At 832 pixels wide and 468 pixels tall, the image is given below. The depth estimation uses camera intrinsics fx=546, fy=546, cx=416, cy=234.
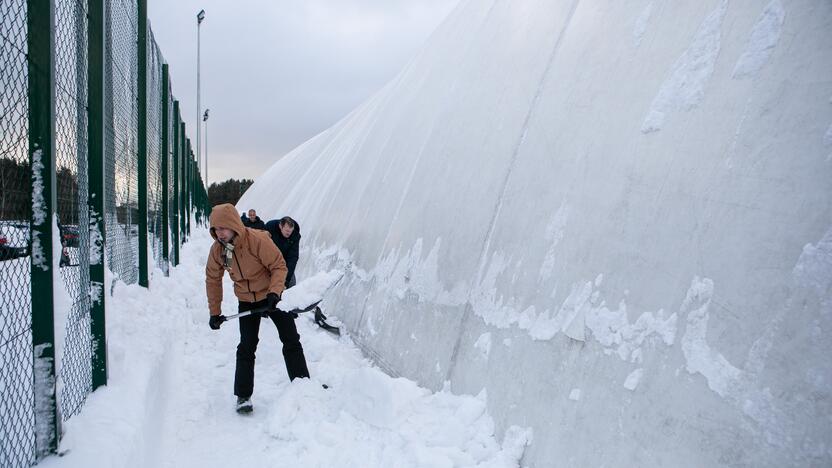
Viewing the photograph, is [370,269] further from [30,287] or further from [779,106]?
[779,106]

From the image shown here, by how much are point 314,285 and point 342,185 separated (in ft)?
16.1

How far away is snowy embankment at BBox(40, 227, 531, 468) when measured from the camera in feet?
9.76

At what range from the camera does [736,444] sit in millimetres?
1989

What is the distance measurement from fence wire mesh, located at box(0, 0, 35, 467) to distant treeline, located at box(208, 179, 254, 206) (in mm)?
72299

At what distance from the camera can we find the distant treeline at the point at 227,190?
7344cm

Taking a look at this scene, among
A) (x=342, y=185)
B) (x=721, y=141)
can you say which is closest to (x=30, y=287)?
(x=721, y=141)

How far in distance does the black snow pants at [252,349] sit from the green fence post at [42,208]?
1.69 meters

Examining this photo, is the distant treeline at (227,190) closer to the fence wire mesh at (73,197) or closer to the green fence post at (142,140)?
the green fence post at (142,140)

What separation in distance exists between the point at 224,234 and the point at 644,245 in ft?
9.53

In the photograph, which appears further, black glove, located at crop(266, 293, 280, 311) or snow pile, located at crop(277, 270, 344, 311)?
snow pile, located at crop(277, 270, 344, 311)

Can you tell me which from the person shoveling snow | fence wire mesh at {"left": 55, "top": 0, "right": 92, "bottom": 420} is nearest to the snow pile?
the person shoveling snow

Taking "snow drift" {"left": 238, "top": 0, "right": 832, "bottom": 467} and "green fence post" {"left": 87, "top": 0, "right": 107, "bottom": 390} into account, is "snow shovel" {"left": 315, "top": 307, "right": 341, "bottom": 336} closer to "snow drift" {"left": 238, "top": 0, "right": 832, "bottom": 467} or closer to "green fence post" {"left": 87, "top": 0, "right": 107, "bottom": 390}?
"snow drift" {"left": 238, "top": 0, "right": 832, "bottom": 467}

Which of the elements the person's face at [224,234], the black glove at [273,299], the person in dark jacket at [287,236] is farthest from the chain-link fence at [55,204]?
the person in dark jacket at [287,236]

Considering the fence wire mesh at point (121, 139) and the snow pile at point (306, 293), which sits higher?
the fence wire mesh at point (121, 139)
